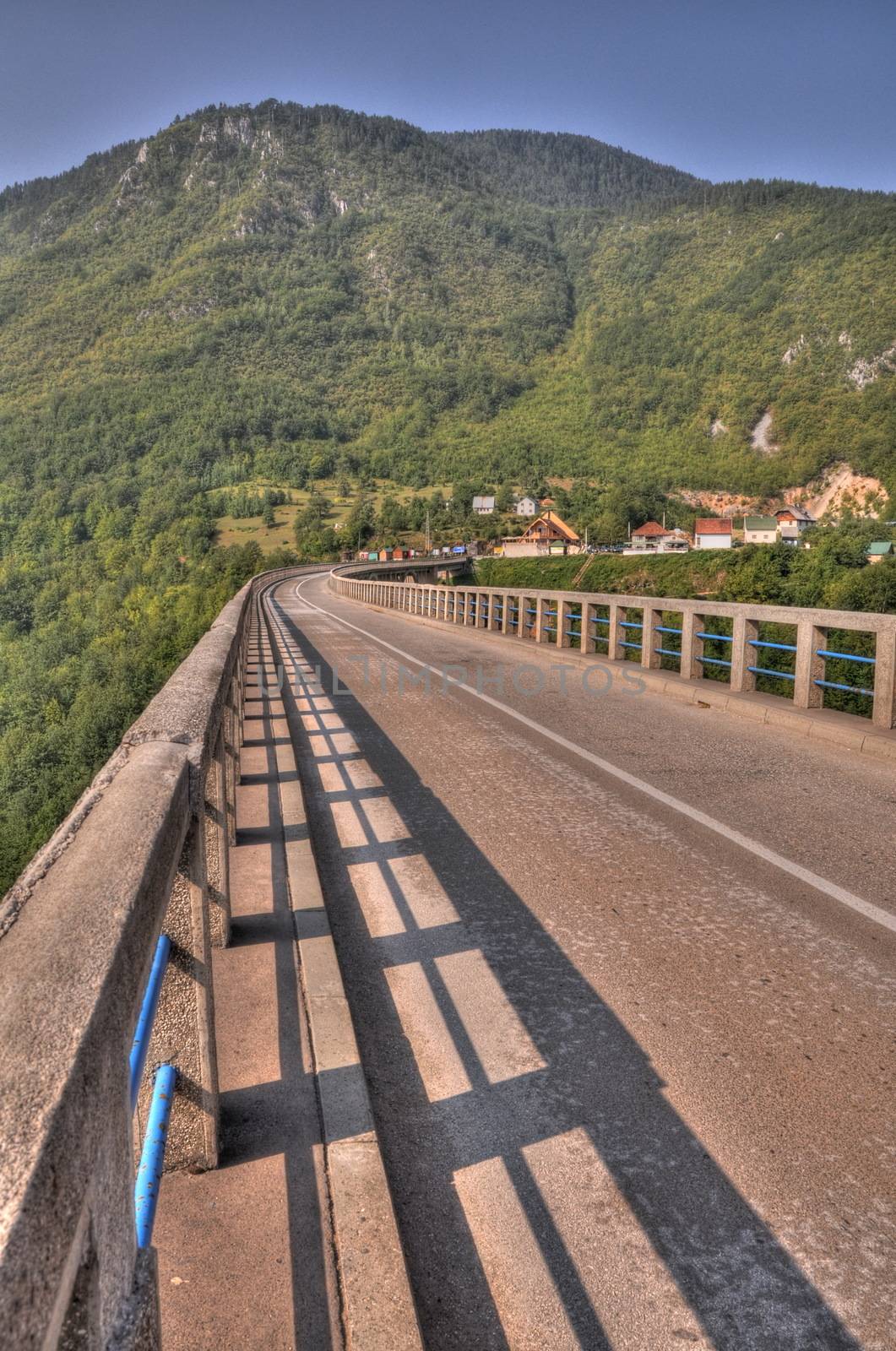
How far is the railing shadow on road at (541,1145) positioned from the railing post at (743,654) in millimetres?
8502

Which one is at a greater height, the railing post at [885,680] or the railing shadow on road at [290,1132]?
the railing post at [885,680]

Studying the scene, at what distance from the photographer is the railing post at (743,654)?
12945mm

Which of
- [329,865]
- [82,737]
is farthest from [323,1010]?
[82,737]

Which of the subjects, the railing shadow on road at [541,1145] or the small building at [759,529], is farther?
the small building at [759,529]

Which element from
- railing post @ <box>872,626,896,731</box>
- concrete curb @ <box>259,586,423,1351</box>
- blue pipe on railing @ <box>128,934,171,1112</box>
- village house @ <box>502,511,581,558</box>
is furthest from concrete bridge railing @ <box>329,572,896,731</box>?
village house @ <box>502,511,581,558</box>

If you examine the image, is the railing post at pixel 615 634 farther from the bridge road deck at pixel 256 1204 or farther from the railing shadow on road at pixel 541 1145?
the bridge road deck at pixel 256 1204

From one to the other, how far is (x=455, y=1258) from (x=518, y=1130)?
634 mm

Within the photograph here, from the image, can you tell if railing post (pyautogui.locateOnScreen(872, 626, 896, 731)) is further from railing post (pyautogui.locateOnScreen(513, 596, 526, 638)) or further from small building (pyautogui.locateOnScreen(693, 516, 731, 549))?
small building (pyautogui.locateOnScreen(693, 516, 731, 549))

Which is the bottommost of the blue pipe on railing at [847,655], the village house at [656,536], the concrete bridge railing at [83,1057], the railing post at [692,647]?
the railing post at [692,647]

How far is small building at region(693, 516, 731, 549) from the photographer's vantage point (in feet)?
457

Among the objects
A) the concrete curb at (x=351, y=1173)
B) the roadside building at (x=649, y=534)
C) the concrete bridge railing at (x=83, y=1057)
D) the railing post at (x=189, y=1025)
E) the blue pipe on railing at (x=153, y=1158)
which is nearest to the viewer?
the concrete bridge railing at (x=83, y=1057)

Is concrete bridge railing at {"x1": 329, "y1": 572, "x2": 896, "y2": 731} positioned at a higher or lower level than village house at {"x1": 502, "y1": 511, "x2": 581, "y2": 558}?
lower

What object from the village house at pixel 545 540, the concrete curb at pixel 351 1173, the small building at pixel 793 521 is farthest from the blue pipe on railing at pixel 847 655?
the small building at pixel 793 521

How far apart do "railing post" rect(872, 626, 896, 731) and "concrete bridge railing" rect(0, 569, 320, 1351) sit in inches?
349
